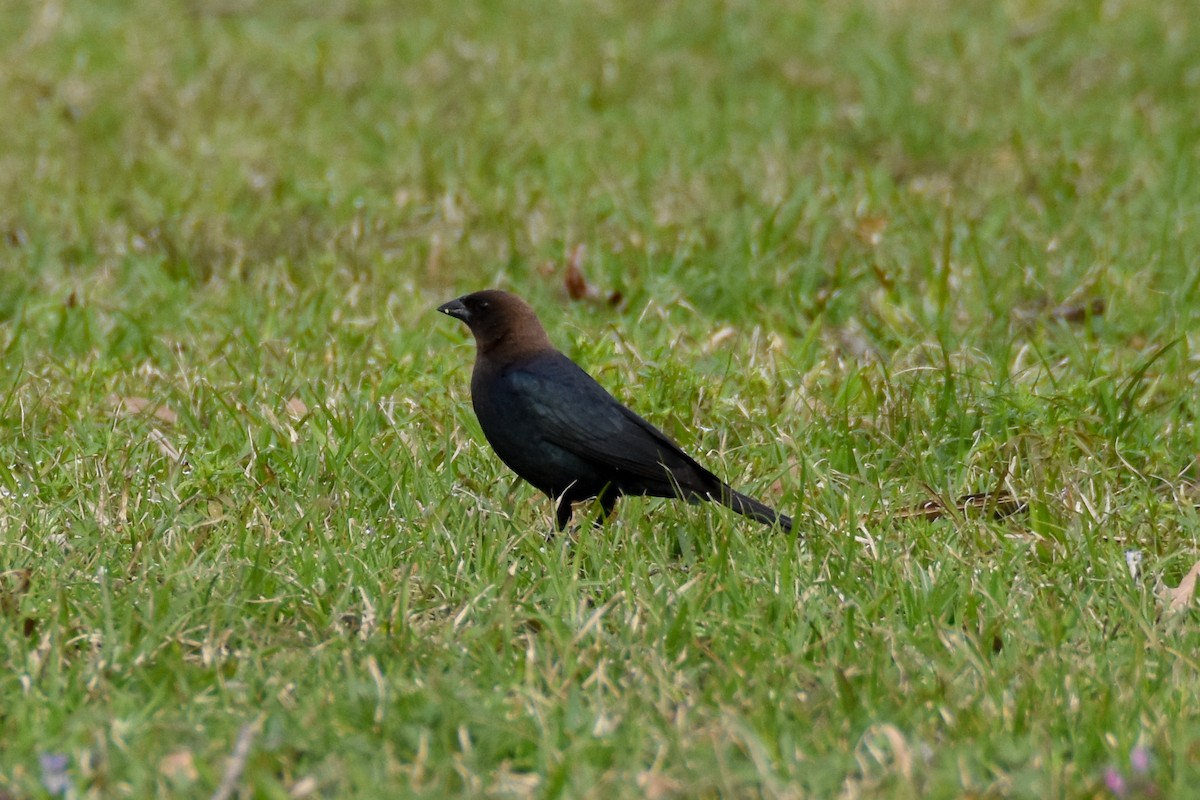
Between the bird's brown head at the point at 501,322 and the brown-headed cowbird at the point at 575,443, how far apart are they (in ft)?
0.44

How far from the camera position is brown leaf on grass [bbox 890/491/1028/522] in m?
4.41

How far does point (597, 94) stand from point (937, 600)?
525 cm

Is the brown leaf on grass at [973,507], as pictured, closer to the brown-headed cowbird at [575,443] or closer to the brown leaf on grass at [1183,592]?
the brown-headed cowbird at [575,443]

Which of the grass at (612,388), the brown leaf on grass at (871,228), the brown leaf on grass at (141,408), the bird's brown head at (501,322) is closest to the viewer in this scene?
the grass at (612,388)

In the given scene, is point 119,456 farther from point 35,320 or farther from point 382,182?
point 382,182

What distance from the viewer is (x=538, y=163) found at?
7.65 m

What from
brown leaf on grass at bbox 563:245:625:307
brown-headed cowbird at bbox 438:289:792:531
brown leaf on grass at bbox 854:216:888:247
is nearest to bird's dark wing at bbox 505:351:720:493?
brown-headed cowbird at bbox 438:289:792:531

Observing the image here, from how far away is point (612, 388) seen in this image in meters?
5.24

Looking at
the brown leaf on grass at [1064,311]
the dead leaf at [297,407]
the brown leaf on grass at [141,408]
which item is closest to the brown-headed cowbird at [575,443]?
the dead leaf at [297,407]

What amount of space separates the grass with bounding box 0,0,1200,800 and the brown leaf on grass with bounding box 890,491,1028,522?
44mm

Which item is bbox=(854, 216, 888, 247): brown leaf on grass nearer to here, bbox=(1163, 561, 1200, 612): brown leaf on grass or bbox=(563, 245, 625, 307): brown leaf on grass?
bbox=(563, 245, 625, 307): brown leaf on grass

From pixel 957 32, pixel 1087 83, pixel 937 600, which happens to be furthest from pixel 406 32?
pixel 937 600

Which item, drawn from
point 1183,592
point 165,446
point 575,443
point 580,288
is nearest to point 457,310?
point 575,443

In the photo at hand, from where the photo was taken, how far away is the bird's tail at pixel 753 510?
4.16 m
